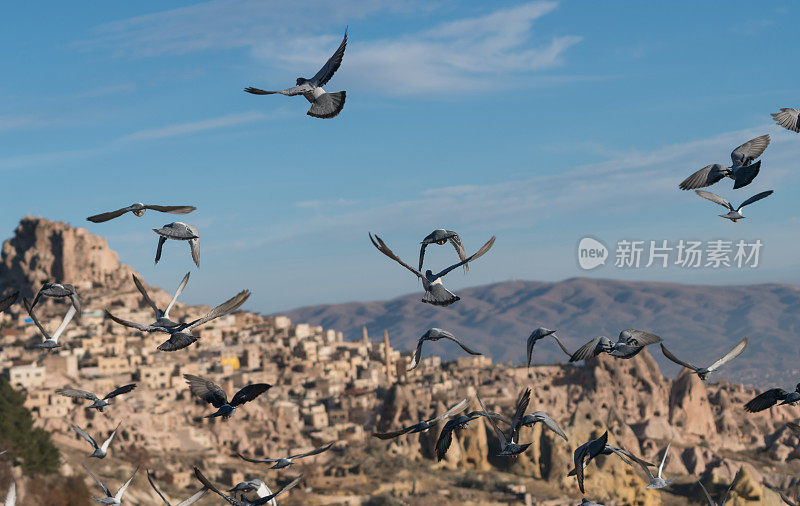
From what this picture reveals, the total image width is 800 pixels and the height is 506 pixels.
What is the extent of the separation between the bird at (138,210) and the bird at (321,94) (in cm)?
320

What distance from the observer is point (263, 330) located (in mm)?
169000

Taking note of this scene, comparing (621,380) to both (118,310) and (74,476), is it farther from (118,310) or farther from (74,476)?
(118,310)

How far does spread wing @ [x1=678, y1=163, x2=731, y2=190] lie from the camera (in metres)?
19.1

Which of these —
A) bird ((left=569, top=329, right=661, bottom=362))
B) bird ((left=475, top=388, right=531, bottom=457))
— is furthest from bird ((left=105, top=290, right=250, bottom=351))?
bird ((left=569, top=329, right=661, bottom=362))

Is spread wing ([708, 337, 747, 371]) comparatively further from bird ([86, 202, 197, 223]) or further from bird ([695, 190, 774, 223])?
bird ([86, 202, 197, 223])

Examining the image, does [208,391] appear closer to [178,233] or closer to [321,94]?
[178,233]

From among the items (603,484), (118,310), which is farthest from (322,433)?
(118,310)

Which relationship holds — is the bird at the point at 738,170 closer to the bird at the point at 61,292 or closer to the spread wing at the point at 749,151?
the spread wing at the point at 749,151

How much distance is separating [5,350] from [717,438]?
9433cm

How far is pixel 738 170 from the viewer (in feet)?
61.3

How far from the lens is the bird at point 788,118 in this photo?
19781mm

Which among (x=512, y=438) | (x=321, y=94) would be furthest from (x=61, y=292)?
(x=512, y=438)

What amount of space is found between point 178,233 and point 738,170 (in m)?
11.6

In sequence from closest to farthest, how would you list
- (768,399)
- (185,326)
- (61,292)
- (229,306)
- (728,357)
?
(229,306) < (185,326) < (728,357) < (768,399) < (61,292)
